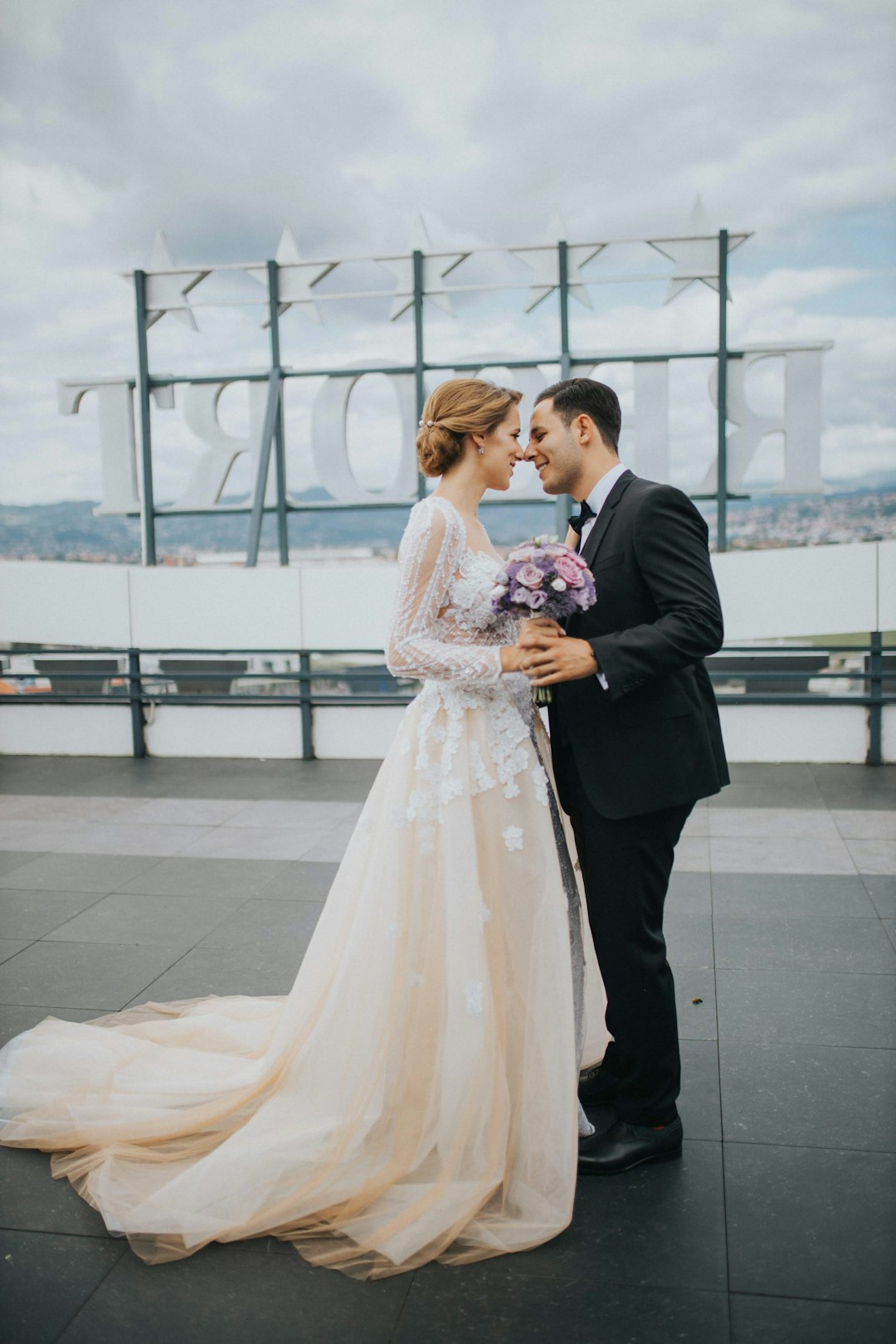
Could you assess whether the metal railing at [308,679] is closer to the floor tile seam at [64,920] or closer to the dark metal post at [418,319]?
the dark metal post at [418,319]

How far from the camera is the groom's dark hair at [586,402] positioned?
8.79 feet

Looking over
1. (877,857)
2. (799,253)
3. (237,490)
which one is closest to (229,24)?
(237,490)

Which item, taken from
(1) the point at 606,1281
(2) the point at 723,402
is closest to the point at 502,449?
(1) the point at 606,1281

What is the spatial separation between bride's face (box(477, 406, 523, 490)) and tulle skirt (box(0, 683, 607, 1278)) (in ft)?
2.03

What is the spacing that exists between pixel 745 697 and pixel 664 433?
2707 millimetres

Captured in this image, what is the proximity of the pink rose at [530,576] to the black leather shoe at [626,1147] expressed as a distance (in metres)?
1.47

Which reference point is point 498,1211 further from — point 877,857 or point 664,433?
point 664,433

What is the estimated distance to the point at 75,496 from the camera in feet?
36.5

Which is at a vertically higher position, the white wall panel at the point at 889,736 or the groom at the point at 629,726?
the groom at the point at 629,726

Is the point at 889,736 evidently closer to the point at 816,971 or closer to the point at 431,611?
the point at 816,971

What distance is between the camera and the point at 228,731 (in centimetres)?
895

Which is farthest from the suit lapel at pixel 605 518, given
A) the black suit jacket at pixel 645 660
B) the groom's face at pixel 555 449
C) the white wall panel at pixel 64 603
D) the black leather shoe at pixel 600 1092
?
the white wall panel at pixel 64 603

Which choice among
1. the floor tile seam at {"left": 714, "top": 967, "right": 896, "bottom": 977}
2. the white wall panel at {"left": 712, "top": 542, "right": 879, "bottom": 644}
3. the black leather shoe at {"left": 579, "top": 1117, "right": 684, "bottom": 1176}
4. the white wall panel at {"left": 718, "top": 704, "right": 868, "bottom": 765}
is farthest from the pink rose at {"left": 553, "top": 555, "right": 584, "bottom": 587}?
the white wall panel at {"left": 712, "top": 542, "right": 879, "bottom": 644}

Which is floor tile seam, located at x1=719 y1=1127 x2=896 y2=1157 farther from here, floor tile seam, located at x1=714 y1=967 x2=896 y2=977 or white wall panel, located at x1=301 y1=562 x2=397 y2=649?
white wall panel, located at x1=301 y1=562 x2=397 y2=649
